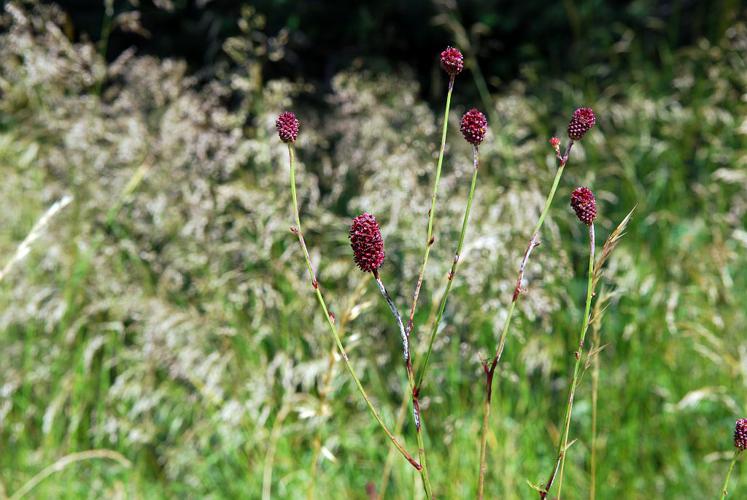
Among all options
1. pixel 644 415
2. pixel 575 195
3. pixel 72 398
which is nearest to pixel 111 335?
pixel 72 398

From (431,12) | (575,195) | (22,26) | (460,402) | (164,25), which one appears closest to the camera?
(575,195)

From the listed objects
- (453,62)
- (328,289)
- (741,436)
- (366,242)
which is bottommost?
(328,289)

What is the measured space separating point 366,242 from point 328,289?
83.1 inches

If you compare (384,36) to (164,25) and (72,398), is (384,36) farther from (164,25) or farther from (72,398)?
(72,398)

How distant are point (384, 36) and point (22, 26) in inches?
80.7

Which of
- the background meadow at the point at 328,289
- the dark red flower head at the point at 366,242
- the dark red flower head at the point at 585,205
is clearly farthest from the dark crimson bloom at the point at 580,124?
the background meadow at the point at 328,289

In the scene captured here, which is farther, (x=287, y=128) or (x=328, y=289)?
(x=328, y=289)

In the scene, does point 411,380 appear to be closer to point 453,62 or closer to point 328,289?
point 453,62

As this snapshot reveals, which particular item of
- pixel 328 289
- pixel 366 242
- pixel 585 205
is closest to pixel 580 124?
pixel 585 205

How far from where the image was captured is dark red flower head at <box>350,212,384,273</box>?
65cm

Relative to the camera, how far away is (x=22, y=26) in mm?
2957

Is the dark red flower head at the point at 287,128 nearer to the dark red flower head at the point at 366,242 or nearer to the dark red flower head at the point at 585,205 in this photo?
the dark red flower head at the point at 366,242

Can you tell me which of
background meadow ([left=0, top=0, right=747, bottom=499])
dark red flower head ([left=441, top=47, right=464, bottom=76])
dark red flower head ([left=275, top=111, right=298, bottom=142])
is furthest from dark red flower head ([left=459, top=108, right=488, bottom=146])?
background meadow ([left=0, top=0, right=747, bottom=499])

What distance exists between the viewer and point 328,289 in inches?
108
